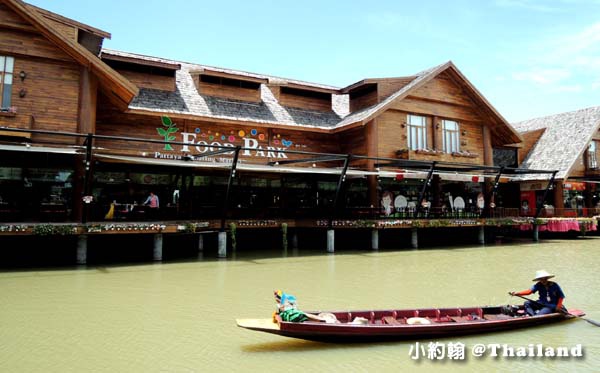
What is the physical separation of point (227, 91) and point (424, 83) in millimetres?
10254

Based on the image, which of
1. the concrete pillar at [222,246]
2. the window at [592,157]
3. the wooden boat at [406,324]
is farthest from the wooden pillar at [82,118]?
the window at [592,157]

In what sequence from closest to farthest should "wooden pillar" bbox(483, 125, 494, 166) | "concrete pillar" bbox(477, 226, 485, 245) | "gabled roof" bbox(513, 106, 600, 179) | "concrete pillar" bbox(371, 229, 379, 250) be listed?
1. "concrete pillar" bbox(371, 229, 379, 250)
2. "concrete pillar" bbox(477, 226, 485, 245)
3. "wooden pillar" bbox(483, 125, 494, 166)
4. "gabled roof" bbox(513, 106, 600, 179)

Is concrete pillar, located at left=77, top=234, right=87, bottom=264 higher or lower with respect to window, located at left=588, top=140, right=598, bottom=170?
lower

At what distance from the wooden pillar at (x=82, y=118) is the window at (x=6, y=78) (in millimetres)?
2159

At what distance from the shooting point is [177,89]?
68.4 ft

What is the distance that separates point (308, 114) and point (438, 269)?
38.7 ft

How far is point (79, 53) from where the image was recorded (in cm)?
1559

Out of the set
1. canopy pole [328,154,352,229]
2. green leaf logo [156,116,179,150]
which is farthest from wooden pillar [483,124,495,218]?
green leaf logo [156,116,179,150]

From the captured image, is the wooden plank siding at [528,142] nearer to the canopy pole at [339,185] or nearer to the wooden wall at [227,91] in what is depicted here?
the canopy pole at [339,185]

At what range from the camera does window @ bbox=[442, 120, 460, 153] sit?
2478cm

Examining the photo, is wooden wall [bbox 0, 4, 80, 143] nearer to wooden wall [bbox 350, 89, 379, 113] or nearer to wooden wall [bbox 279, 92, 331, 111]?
wooden wall [bbox 279, 92, 331, 111]

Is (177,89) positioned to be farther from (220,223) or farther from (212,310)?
(212,310)

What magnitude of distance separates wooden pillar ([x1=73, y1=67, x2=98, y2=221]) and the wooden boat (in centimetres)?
1115

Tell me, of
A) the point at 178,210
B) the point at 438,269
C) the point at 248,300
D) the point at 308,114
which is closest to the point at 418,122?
the point at 308,114
